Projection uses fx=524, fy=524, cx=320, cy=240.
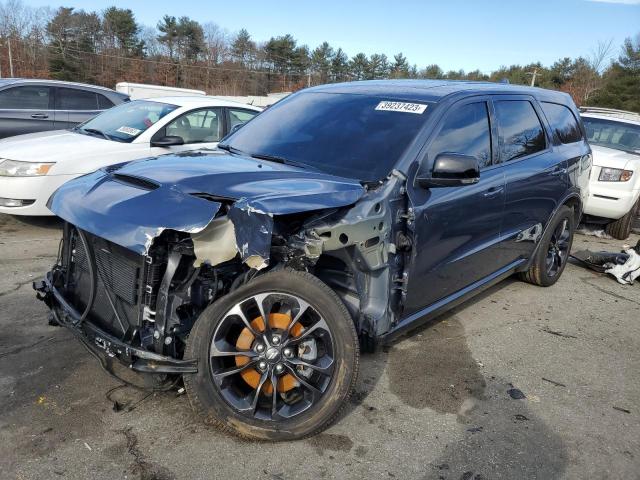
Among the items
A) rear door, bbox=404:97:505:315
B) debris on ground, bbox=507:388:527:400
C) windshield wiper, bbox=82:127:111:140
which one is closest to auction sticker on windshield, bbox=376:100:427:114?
rear door, bbox=404:97:505:315

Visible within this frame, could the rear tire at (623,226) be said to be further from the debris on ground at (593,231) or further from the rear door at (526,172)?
the rear door at (526,172)

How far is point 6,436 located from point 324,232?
186 cm

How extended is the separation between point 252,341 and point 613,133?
27.4ft

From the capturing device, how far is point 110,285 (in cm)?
279

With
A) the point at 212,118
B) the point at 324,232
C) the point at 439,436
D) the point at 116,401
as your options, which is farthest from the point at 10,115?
the point at 439,436

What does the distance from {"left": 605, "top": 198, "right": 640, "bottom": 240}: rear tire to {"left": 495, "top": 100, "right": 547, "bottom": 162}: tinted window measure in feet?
13.6

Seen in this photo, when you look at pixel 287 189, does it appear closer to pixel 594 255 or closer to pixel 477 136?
pixel 477 136

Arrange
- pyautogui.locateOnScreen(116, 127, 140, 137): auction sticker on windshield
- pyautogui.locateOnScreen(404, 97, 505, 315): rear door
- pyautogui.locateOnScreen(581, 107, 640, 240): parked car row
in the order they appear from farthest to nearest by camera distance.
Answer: pyautogui.locateOnScreen(581, 107, 640, 240): parked car row < pyautogui.locateOnScreen(116, 127, 140, 137): auction sticker on windshield < pyautogui.locateOnScreen(404, 97, 505, 315): rear door

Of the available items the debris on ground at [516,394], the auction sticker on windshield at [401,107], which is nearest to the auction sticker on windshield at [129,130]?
the auction sticker on windshield at [401,107]

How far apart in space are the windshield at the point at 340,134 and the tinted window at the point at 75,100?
5967 mm

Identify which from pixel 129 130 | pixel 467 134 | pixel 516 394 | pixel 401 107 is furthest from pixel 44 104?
pixel 516 394

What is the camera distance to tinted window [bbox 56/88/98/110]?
867 cm

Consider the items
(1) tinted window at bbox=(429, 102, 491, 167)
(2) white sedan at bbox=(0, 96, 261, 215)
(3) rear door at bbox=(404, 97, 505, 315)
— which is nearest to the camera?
(3) rear door at bbox=(404, 97, 505, 315)

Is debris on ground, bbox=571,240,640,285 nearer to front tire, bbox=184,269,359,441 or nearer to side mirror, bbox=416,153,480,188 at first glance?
side mirror, bbox=416,153,480,188
